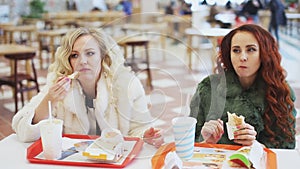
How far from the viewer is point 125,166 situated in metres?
1.42

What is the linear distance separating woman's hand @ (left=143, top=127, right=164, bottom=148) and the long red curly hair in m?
0.45

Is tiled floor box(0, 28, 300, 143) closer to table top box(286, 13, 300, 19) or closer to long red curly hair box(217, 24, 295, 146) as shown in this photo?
long red curly hair box(217, 24, 295, 146)

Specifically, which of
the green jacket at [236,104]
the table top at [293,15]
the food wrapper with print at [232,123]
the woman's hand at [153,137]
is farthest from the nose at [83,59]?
the table top at [293,15]

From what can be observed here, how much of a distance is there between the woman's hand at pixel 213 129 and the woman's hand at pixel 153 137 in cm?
20

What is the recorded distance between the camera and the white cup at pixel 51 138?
58.5 inches

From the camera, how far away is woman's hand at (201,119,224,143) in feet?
5.19

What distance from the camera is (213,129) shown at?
159 cm

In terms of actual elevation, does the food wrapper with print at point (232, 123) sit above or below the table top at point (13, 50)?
above

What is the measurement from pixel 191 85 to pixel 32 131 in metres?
0.67

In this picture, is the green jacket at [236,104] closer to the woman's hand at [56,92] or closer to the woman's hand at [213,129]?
the woman's hand at [213,129]

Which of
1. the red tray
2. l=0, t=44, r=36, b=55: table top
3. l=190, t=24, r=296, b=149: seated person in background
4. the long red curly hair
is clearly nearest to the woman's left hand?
l=190, t=24, r=296, b=149: seated person in background

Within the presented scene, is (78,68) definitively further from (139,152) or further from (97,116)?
(139,152)

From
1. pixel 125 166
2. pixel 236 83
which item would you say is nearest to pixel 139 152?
pixel 125 166

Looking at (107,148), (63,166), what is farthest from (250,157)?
(63,166)
